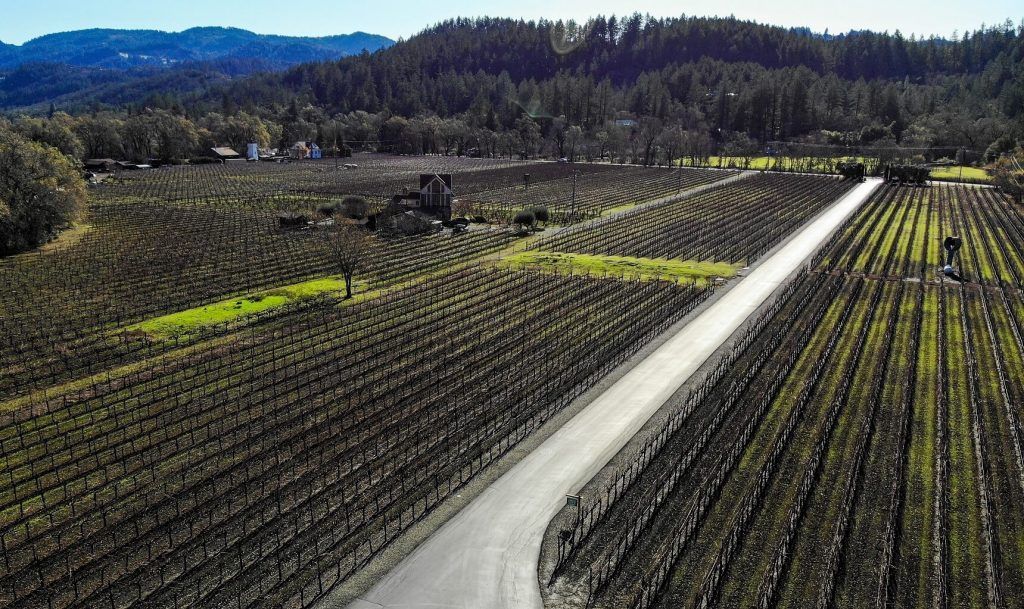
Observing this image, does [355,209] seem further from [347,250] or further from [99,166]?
[99,166]

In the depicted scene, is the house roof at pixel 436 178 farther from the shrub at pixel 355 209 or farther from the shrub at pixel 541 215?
the shrub at pixel 541 215

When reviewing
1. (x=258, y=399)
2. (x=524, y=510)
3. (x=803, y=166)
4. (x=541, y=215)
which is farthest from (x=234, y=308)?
(x=803, y=166)

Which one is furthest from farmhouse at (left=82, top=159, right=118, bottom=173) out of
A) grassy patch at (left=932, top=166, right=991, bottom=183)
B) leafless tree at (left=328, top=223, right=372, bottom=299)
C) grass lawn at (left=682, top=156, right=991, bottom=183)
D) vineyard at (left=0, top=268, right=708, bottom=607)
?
grassy patch at (left=932, top=166, right=991, bottom=183)

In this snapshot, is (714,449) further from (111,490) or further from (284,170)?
(284,170)

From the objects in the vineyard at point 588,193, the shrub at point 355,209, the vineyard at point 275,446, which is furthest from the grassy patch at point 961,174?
the vineyard at point 275,446

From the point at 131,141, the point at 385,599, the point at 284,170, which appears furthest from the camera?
the point at 131,141

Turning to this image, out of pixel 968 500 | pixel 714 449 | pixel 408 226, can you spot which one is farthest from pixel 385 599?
pixel 408 226
